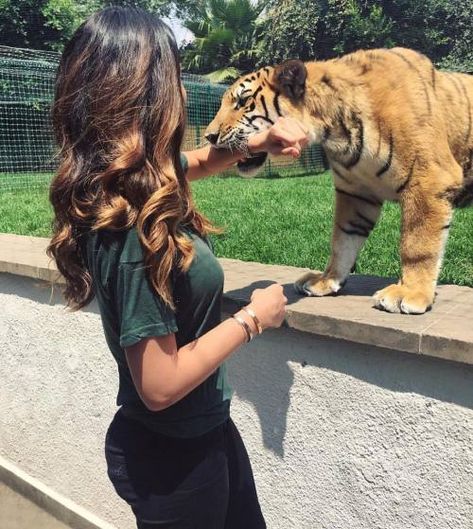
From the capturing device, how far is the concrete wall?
1.68 m

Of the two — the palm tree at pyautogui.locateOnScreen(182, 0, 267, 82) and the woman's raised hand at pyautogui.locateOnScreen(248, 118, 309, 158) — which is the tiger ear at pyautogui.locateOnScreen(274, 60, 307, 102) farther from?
the palm tree at pyautogui.locateOnScreen(182, 0, 267, 82)

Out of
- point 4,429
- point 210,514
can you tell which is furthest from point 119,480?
point 4,429

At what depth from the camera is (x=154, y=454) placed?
1.54 metres

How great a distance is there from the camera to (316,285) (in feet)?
7.59

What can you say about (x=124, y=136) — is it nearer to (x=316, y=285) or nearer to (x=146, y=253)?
(x=146, y=253)

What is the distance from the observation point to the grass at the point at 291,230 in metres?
3.44

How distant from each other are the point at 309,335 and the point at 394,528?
24.2 inches

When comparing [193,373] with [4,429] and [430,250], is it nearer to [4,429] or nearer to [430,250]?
[430,250]

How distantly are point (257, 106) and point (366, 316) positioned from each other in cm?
107

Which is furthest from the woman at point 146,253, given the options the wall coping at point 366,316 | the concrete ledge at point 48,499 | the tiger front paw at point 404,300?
the concrete ledge at point 48,499

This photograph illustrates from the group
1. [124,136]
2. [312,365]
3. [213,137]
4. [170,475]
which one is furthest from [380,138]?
[170,475]

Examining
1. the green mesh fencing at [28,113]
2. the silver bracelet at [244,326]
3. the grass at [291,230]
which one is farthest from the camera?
the green mesh fencing at [28,113]

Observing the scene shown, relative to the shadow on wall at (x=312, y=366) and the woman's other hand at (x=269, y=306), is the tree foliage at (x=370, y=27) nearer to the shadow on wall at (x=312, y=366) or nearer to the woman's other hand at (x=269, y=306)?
the shadow on wall at (x=312, y=366)

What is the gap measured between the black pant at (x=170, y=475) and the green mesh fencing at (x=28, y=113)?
9.63 m
